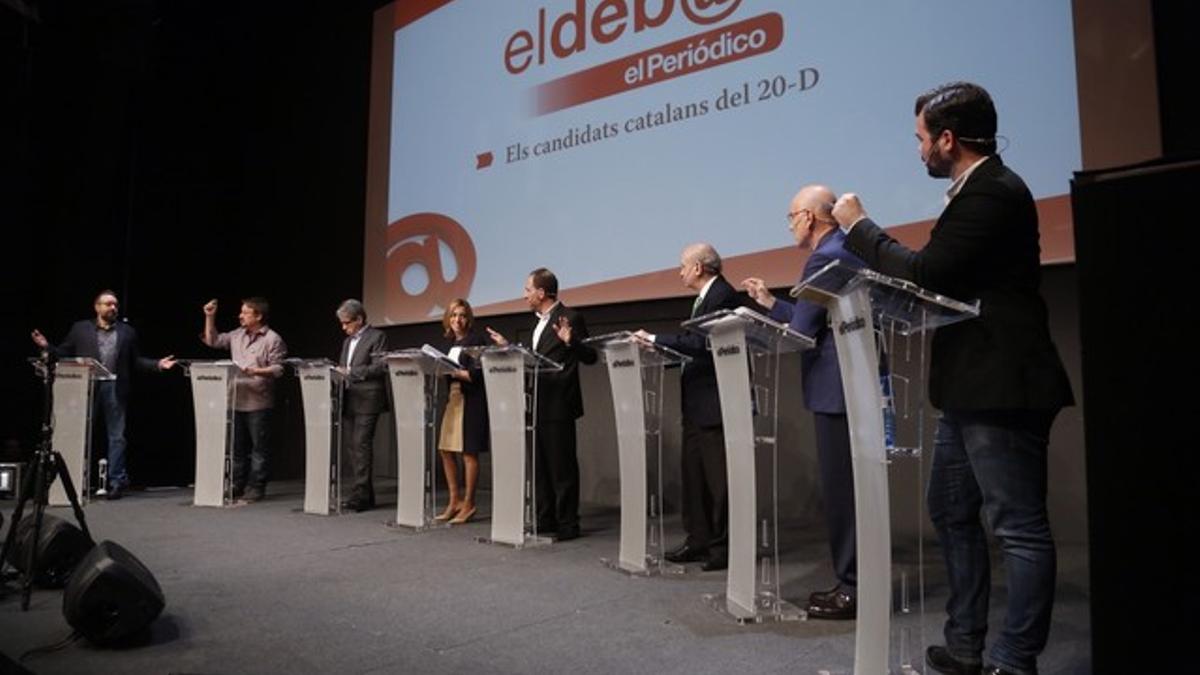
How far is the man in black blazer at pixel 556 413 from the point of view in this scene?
162 inches

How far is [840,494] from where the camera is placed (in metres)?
2.61

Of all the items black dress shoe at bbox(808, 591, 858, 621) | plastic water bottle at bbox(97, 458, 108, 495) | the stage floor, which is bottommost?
the stage floor

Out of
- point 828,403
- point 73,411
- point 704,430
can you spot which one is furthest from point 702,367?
point 73,411

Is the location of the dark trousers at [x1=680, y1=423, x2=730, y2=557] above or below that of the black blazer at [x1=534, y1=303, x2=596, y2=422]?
below

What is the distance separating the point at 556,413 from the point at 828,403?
1.83 meters

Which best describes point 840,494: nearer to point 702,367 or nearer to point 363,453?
point 702,367

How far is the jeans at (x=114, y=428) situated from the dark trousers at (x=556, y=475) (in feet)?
11.9

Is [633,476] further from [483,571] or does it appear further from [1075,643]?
[1075,643]

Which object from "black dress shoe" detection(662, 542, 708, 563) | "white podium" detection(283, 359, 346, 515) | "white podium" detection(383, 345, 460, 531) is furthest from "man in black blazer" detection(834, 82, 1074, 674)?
"white podium" detection(283, 359, 346, 515)

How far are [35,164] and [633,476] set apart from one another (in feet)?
19.8

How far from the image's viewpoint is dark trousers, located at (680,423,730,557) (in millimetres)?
3346

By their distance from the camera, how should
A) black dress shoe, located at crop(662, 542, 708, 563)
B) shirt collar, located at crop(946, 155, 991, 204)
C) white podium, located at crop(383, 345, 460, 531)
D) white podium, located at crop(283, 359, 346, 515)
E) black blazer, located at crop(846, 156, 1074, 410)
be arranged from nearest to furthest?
black blazer, located at crop(846, 156, 1074, 410) → shirt collar, located at crop(946, 155, 991, 204) → black dress shoe, located at crop(662, 542, 708, 563) → white podium, located at crop(383, 345, 460, 531) → white podium, located at crop(283, 359, 346, 515)

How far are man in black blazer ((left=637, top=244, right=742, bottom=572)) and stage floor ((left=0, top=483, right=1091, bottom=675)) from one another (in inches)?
10.8

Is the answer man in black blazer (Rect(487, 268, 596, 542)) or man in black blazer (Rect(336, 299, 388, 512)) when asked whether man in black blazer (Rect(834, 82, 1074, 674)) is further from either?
A: man in black blazer (Rect(336, 299, 388, 512))
